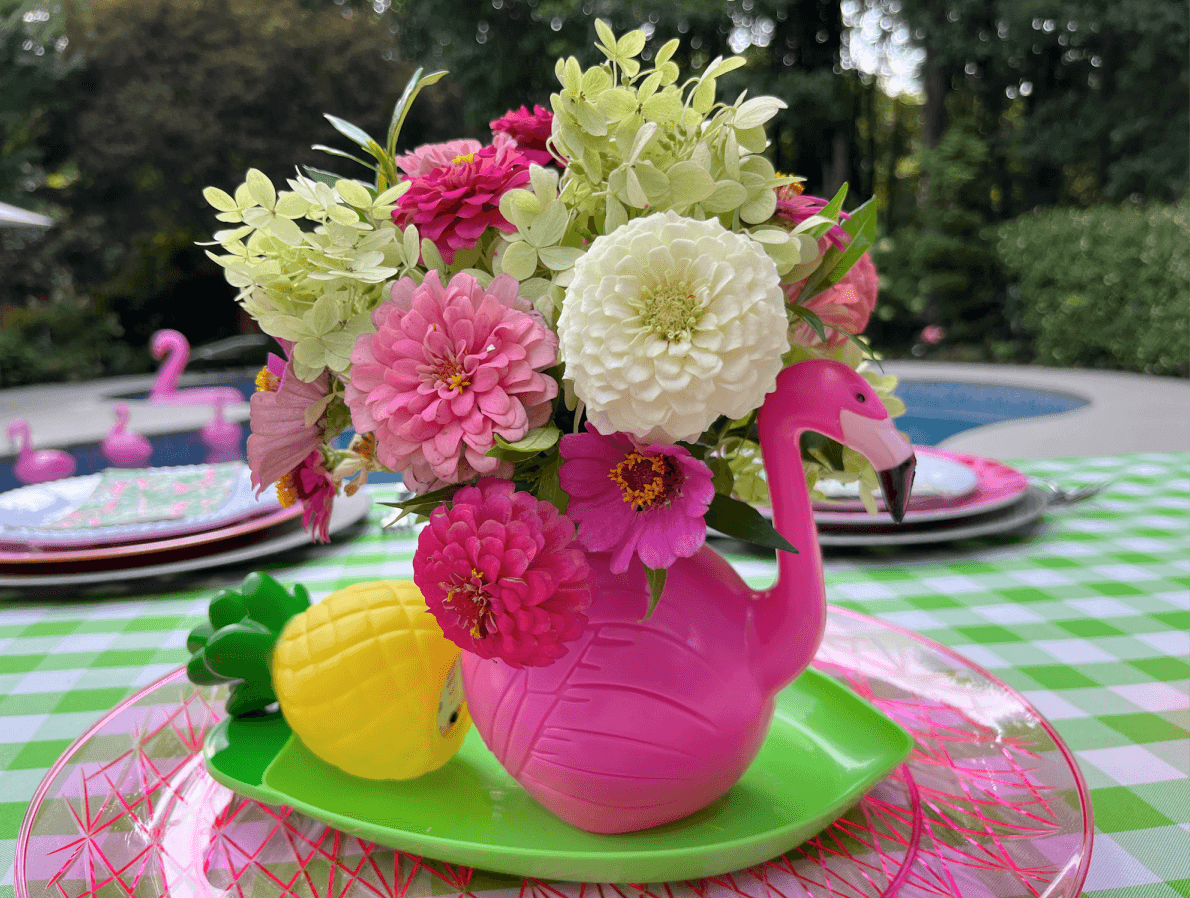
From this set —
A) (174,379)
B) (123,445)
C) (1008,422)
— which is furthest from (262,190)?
(174,379)

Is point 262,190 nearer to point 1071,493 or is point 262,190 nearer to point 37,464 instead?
point 1071,493

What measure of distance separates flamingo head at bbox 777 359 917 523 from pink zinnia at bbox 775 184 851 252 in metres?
0.07

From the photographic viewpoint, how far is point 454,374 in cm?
41

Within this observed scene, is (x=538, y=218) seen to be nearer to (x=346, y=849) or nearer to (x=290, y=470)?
(x=290, y=470)

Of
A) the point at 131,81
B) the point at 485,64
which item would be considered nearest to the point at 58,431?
the point at 131,81

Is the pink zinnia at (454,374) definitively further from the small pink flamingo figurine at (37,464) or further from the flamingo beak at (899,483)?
the small pink flamingo figurine at (37,464)

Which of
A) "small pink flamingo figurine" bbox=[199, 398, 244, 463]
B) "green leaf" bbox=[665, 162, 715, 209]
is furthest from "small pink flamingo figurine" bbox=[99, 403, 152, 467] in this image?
"green leaf" bbox=[665, 162, 715, 209]

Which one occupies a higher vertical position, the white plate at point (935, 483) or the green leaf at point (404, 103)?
the green leaf at point (404, 103)

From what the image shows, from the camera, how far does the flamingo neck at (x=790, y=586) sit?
1.55ft

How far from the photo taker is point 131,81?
27.0 feet

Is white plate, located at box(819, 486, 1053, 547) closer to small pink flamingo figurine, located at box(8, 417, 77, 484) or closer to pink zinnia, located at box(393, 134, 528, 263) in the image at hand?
pink zinnia, located at box(393, 134, 528, 263)

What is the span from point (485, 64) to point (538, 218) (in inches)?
375

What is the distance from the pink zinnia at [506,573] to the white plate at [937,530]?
67 centimetres

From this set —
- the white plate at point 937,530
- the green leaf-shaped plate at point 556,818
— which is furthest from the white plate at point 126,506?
the white plate at point 937,530
